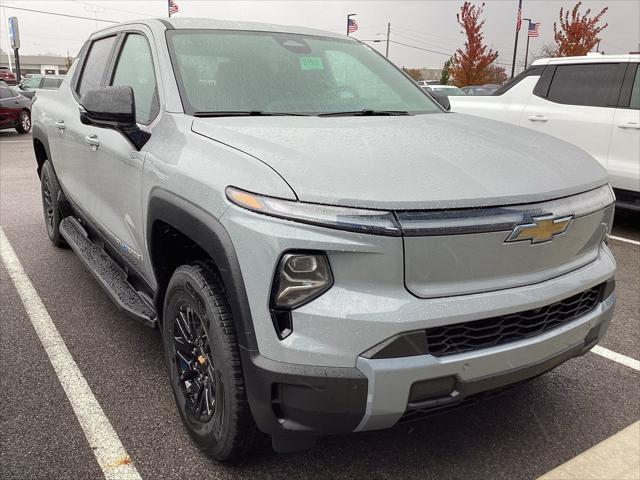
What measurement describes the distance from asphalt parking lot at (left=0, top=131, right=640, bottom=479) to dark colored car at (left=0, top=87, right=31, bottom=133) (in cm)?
1369

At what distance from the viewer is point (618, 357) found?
11.1 ft

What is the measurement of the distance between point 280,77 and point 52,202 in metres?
2.84

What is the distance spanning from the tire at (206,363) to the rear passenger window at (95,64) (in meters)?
Answer: 2.02

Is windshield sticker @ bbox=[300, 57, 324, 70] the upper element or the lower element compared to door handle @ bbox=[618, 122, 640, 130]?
upper

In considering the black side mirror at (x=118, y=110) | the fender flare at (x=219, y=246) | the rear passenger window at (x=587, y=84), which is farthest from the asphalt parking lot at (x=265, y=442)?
the rear passenger window at (x=587, y=84)

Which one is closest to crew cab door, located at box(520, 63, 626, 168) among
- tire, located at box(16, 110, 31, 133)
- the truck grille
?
the truck grille

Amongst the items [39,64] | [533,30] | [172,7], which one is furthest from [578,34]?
[39,64]

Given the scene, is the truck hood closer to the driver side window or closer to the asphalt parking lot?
the driver side window

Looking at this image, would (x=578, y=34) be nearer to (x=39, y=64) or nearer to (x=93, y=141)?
(x=93, y=141)

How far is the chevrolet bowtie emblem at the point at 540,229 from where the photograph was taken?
6.43 feet

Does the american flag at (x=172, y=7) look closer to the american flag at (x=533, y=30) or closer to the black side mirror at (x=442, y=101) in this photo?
the american flag at (x=533, y=30)

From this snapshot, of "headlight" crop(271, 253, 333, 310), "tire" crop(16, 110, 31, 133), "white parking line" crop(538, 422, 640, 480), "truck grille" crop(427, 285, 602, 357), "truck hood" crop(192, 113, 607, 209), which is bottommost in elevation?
"tire" crop(16, 110, 31, 133)

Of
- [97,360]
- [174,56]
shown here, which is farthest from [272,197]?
[97,360]

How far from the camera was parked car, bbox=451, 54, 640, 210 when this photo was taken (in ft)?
19.9
